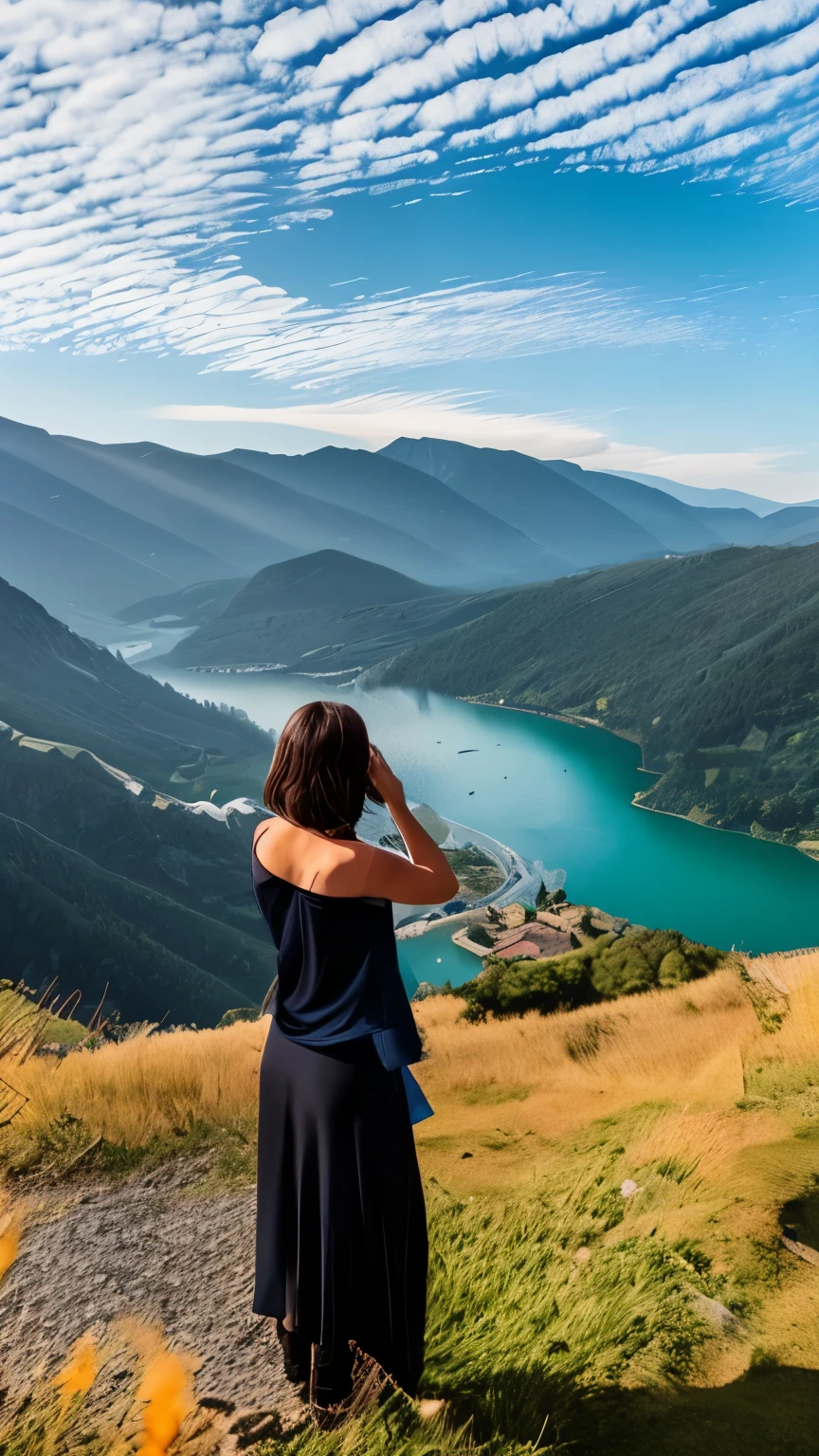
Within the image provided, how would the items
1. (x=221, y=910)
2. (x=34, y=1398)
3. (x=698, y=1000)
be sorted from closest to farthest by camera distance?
(x=34, y=1398), (x=698, y=1000), (x=221, y=910)

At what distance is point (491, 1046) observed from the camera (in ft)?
23.6

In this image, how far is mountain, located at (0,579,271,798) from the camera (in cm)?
14300

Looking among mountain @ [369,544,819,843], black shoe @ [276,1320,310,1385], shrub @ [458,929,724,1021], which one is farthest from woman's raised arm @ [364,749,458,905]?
mountain @ [369,544,819,843]

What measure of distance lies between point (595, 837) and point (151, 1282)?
12187 centimetres

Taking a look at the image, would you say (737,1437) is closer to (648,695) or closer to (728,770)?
(728,770)

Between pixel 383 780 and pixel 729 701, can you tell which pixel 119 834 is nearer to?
pixel 729 701

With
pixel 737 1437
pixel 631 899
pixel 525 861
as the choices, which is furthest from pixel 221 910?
pixel 737 1437

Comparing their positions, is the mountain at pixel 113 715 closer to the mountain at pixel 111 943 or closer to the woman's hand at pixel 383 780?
the mountain at pixel 111 943

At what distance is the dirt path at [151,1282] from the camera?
11.9ft

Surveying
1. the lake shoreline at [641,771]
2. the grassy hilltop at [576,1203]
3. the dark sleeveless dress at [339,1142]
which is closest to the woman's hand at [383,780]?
the dark sleeveless dress at [339,1142]

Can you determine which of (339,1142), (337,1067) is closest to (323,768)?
(337,1067)

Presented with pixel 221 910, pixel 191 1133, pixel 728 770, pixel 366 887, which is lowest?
pixel 221 910

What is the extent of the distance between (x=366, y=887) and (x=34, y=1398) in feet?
8.87

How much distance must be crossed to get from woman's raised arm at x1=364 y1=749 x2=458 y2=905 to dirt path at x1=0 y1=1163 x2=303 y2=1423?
2.23 meters
